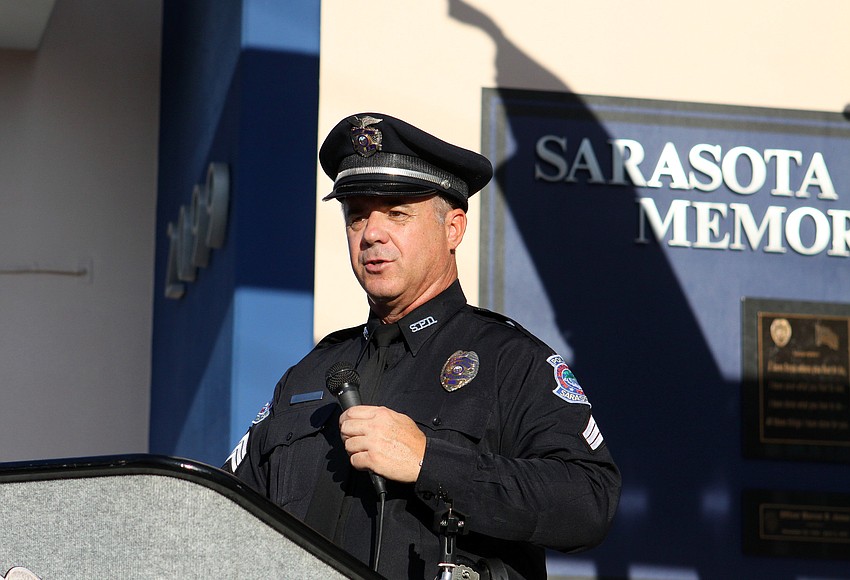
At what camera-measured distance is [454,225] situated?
2547mm

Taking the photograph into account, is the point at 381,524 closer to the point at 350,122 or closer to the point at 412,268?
the point at 412,268

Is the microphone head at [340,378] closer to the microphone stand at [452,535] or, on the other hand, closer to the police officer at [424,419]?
the police officer at [424,419]

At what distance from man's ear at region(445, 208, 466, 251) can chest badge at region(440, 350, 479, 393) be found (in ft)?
0.79

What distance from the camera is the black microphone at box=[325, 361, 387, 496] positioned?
206 cm

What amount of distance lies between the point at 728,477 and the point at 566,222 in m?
0.98

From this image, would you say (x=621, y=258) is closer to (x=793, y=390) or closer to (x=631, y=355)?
(x=631, y=355)

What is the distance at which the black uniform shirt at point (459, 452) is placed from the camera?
2088 millimetres

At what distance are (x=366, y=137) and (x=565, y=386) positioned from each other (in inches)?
23.3

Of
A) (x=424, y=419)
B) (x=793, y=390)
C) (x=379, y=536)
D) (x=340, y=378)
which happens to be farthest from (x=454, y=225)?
(x=793, y=390)

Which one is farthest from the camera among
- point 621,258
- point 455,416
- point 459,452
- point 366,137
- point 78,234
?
point 78,234

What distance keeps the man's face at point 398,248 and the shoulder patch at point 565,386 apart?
0.28 m

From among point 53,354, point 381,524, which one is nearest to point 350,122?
point 381,524

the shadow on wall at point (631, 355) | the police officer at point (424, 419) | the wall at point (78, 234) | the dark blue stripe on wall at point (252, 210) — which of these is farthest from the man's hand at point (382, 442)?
the wall at point (78, 234)

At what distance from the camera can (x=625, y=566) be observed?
4.46 metres
